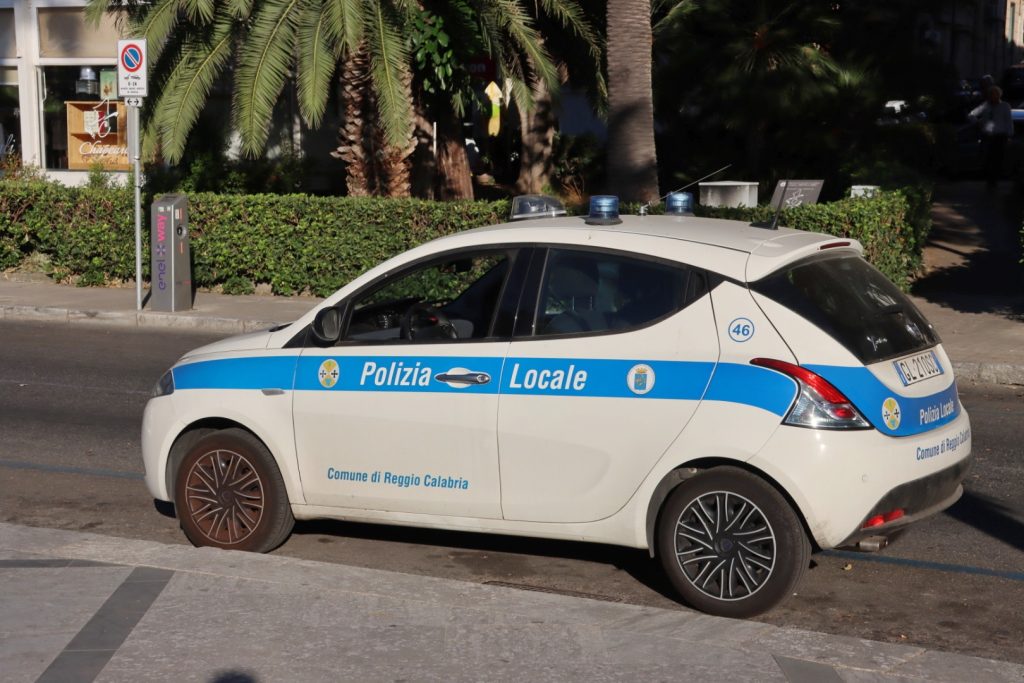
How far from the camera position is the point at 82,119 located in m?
24.5

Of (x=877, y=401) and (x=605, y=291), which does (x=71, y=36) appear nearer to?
(x=605, y=291)

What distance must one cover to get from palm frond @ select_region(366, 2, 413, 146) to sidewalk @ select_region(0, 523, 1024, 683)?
10.9 metres

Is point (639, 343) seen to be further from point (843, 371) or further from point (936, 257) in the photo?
point (936, 257)

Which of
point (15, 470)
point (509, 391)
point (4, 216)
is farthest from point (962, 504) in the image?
point (4, 216)

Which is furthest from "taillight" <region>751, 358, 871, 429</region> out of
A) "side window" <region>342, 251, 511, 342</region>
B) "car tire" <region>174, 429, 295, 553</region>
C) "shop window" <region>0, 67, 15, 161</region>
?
"shop window" <region>0, 67, 15, 161</region>

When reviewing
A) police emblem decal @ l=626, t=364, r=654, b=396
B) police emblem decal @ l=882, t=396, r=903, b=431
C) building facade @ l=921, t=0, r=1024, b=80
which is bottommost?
police emblem decal @ l=882, t=396, r=903, b=431

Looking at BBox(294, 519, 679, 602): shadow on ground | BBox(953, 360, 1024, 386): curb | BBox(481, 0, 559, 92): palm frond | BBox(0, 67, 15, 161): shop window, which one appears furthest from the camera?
BBox(0, 67, 15, 161): shop window

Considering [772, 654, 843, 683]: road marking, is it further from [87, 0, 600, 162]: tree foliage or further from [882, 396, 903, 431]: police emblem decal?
[87, 0, 600, 162]: tree foliage


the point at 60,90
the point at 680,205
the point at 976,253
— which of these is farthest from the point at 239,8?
the point at 680,205

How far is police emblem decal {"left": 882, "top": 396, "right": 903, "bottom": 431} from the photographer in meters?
5.38

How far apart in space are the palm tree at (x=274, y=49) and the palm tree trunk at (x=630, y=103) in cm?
176

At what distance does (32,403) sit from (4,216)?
29.2 feet

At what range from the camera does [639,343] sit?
5.58 m

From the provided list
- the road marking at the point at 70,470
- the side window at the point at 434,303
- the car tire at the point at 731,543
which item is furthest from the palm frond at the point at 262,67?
the car tire at the point at 731,543
